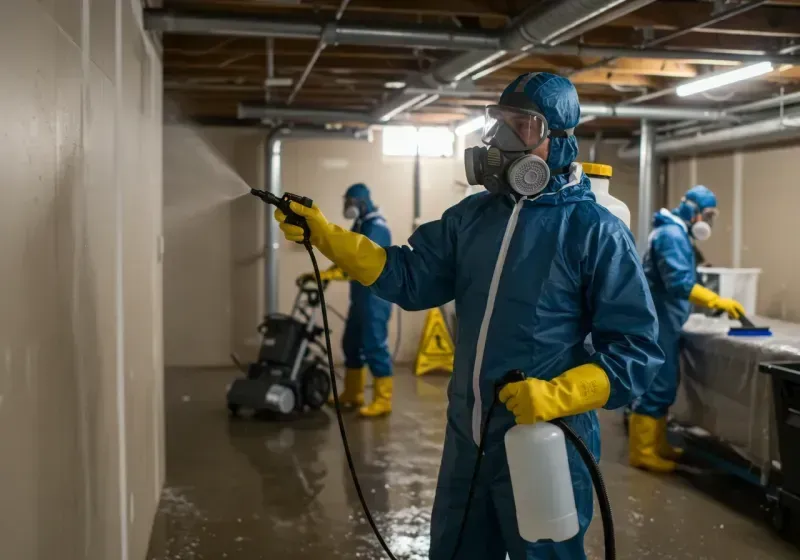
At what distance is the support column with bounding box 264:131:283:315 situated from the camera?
23.0 ft

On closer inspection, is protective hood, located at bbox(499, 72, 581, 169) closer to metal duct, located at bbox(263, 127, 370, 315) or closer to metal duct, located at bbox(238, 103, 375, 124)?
metal duct, located at bbox(238, 103, 375, 124)

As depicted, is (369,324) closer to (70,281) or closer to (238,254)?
(238,254)

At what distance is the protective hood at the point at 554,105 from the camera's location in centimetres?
204

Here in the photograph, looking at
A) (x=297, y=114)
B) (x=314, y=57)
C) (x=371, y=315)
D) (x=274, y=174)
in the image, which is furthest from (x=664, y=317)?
(x=274, y=174)

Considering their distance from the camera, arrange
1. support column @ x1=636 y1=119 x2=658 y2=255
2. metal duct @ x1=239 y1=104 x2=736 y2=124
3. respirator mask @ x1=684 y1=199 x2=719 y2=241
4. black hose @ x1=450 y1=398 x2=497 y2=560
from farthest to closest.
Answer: support column @ x1=636 y1=119 x2=658 y2=255 < metal duct @ x1=239 y1=104 x2=736 y2=124 < respirator mask @ x1=684 y1=199 x2=719 y2=241 < black hose @ x1=450 y1=398 x2=497 y2=560

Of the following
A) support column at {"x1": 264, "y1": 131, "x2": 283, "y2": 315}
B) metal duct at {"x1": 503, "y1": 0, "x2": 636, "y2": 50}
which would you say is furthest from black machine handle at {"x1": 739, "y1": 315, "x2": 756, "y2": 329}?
support column at {"x1": 264, "y1": 131, "x2": 283, "y2": 315}

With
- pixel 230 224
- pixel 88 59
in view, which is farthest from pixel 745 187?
pixel 88 59

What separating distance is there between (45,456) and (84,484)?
39 centimetres

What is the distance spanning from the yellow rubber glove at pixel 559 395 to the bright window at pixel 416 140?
5.82 m

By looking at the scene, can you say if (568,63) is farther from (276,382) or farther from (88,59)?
(88,59)

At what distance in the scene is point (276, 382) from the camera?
5285 mm

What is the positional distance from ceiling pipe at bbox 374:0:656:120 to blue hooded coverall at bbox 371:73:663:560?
945mm

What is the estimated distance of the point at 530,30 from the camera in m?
3.34

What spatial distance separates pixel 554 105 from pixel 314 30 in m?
A: 1.78
